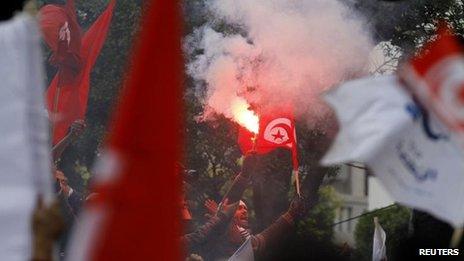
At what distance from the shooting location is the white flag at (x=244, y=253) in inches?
483

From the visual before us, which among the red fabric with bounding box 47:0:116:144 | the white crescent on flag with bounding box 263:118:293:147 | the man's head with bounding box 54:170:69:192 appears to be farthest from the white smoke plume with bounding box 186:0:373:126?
the man's head with bounding box 54:170:69:192

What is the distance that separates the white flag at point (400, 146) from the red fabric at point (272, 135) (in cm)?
830

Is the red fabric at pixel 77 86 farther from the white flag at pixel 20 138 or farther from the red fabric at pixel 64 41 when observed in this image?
the white flag at pixel 20 138

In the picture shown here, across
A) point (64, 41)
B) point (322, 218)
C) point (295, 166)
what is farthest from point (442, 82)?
point (64, 41)

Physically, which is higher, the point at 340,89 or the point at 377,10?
the point at 377,10

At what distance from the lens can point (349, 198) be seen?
12977 millimetres

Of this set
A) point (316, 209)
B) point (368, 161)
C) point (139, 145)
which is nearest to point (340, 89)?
point (368, 161)

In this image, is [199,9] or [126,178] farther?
[199,9]

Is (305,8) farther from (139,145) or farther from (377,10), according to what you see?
(139,145)

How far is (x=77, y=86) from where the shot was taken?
1313cm

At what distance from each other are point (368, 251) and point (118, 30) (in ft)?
12.1

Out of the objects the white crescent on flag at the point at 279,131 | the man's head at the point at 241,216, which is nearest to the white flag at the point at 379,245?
the white crescent on flag at the point at 279,131

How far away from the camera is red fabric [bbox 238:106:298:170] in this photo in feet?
41.4

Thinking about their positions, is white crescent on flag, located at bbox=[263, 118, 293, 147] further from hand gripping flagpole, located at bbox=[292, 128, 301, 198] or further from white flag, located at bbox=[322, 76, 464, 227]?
white flag, located at bbox=[322, 76, 464, 227]
